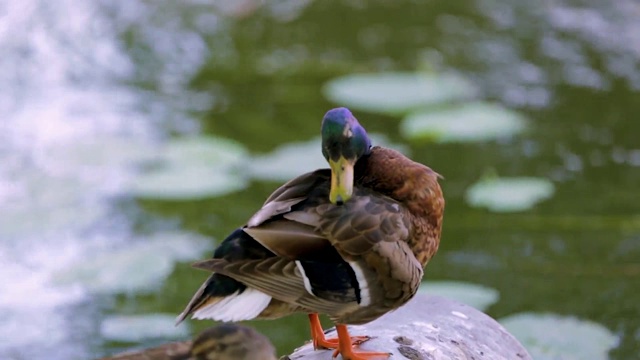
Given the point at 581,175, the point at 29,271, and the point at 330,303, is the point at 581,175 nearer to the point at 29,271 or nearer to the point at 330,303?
the point at 29,271

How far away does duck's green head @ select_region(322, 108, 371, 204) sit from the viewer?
2592 millimetres

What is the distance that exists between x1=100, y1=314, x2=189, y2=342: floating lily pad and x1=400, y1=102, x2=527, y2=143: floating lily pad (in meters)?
1.78

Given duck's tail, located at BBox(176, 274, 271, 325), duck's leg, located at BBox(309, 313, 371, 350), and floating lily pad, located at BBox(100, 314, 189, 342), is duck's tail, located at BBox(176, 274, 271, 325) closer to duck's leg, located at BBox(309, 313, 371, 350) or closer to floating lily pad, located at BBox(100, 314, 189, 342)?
duck's leg, located at BBox(309, 313, 371, 350)

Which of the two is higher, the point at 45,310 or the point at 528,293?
the point at 45,310

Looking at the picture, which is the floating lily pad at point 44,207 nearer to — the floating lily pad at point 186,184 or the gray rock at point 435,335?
the floating lily pad at point 186,184

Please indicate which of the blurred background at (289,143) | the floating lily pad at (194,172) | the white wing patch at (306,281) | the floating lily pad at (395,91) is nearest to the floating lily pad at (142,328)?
the blurred background at (289,143)

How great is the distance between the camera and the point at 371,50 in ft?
22.1

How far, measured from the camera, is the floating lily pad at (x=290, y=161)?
508 cm

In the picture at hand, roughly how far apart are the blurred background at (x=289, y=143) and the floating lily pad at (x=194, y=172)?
0.01 metres

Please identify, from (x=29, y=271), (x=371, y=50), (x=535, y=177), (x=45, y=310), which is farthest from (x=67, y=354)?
(x=371, y=50)

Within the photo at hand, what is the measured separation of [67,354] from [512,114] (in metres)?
2.60

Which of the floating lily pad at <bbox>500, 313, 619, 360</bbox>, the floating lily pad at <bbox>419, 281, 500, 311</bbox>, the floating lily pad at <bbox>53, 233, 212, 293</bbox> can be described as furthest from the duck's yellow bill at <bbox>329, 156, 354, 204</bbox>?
the floating lily pad at <bbox>53, 233, 212, 293</bbox>

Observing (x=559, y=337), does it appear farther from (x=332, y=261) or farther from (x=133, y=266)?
(x=133, y=266)

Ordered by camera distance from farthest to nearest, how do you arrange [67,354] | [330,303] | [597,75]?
[597,75]
[67,354]
[330,303]
